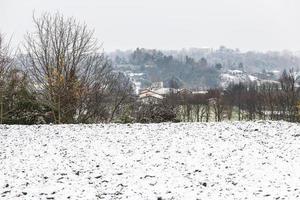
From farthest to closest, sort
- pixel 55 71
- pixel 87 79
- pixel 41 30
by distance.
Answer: pixel 87 79
pixel 41 30
pixel 55 71

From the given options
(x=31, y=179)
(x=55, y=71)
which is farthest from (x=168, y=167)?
(x=55, y=71)

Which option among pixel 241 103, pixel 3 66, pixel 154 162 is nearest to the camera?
pixel 154 162

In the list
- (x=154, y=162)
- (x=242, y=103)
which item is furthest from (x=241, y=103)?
(x=154, y=162)

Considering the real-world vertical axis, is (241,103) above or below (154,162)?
below

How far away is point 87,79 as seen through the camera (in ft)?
91.0

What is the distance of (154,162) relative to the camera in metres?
11.3

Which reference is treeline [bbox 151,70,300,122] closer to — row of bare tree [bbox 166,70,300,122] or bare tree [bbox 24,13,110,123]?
row of bare tree [bbox 166,70,300,122]

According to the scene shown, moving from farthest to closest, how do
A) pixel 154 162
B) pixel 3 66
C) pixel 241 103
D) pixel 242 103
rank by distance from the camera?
pixel 241 103 → pixel 242 103 → pixel 3 66 → pixel 154 162

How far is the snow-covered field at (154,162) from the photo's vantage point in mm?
9211

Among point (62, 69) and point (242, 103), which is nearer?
point (62, 69)

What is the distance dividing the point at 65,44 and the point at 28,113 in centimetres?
499

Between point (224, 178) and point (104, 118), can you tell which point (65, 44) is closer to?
point (104, 118)

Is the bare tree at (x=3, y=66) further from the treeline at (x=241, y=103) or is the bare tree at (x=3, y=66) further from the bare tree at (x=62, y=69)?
the treeline at (x=241, y=103)

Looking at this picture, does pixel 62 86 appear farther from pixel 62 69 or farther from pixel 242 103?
pixel 242 103
